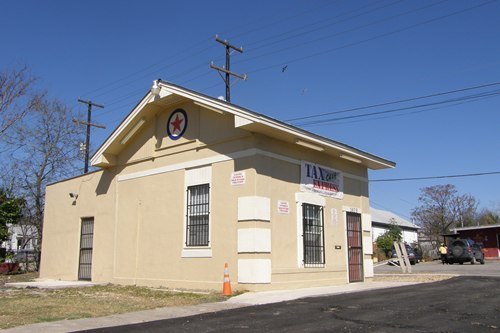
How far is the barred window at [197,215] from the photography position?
14781mm

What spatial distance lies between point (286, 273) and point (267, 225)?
152cm

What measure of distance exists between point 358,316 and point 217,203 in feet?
21.7

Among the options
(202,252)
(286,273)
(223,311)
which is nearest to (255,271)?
(286,273)

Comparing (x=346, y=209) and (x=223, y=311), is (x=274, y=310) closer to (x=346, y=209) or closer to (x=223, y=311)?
(x=223, y=311)

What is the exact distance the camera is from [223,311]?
966 cm

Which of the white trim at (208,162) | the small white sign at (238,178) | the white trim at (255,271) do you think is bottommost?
the white trim at (255,271)

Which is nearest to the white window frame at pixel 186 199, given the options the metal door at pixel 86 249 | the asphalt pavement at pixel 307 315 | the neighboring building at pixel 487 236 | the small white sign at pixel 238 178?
the small white sign at pixel 238 178

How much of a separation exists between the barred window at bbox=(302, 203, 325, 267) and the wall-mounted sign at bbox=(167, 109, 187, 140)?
4616 mm

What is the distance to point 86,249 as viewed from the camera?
19328mm

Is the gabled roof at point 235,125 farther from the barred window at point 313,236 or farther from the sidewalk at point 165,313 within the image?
the sidewalk at point 165,313

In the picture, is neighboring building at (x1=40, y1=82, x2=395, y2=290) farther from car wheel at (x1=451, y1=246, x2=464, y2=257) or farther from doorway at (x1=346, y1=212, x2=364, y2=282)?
car wheel at (x1=451, y1=246, x2=464, y2=257)

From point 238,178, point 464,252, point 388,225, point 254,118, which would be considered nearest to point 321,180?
point 238,178

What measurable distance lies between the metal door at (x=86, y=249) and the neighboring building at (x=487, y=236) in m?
35.6

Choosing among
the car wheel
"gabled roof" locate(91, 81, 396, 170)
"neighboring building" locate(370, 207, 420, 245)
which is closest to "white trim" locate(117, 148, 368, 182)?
"gabled roof" locate(91, 81, 396, 170)
